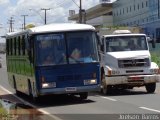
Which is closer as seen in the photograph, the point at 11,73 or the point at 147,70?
the point at 147,70

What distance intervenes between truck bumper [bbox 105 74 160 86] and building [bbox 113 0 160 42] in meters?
46.6

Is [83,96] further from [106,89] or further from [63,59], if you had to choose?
[63,59]

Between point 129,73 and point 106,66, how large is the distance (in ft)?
3.28

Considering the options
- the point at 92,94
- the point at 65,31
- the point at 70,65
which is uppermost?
the point at 65,31

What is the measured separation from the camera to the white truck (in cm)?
2164

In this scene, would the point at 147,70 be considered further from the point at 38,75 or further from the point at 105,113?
the point at 105,113

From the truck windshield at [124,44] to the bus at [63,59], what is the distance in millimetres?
3703

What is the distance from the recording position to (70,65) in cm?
1809

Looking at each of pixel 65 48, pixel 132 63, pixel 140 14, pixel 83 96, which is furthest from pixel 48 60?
pixel 140 14

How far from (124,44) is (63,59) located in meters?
5.01

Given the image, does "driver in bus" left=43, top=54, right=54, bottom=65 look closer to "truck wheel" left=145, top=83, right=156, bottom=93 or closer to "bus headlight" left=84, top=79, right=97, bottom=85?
"bus headlight" left=84, top=79, right=97, bottom=85

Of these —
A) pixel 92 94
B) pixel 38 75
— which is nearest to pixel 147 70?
pixel 92 94

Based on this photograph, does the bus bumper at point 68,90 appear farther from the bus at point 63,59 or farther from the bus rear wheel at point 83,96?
the bus rear wheel at point 83,96

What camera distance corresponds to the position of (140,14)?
86125 mm
